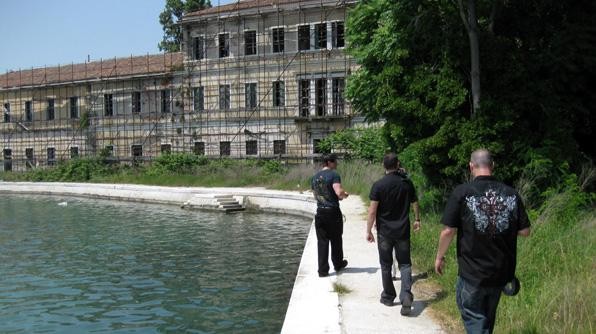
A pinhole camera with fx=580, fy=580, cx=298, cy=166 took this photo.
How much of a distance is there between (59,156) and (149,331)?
131ft

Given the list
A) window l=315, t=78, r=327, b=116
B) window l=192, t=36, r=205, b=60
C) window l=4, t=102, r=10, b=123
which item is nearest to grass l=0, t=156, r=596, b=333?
window l=315, t=78, r=327, b=116

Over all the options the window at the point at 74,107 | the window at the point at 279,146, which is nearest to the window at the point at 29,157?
the window at the point at 74,107

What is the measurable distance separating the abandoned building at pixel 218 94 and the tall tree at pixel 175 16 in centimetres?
1001

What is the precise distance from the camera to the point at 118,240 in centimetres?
1659

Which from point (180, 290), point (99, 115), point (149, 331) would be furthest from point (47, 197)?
point (149, 331)

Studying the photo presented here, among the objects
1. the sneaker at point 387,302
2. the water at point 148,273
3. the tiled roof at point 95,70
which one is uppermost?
the tiled roof at point 95,70

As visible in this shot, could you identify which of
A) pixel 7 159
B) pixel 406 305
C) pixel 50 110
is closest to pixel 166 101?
pixel 50 110

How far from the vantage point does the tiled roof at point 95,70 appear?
41594 mm

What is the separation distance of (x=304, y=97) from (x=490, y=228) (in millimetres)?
31259

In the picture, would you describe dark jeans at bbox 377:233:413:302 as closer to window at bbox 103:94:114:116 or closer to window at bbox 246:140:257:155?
window at bbox 246:140:257:155

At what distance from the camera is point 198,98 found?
3900 cm

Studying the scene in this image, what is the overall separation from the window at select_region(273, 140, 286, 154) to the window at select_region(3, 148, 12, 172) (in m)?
23.7

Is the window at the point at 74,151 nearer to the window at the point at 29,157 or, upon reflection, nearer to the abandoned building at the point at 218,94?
the abandoned building at the point at 218,94

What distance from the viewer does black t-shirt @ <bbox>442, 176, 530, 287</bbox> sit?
15.8 ft
